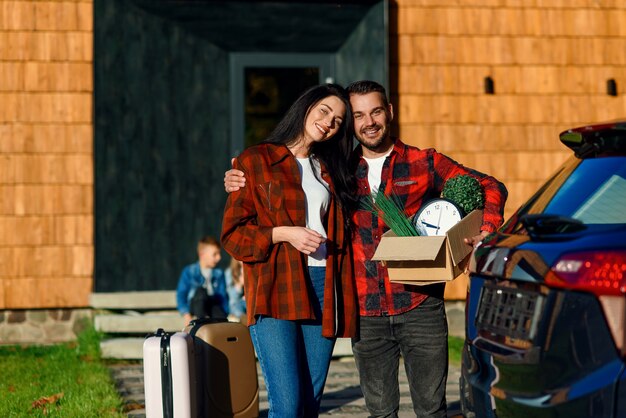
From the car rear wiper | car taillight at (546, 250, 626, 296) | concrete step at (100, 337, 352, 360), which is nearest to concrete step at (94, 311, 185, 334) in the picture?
concrete step at (100, 337, 352, 360)

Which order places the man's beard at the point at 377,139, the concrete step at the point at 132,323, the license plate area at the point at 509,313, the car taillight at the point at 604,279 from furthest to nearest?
the concrete step at the point at 132,323, the man's beard at the point at 377,139, the license plate area at the point at 509,313, the car taillight at the point at 604,279

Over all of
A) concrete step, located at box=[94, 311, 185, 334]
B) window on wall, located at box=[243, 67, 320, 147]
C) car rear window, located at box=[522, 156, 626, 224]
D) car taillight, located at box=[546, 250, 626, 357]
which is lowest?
concrete step, located at box=[94, 311, 185, 334]

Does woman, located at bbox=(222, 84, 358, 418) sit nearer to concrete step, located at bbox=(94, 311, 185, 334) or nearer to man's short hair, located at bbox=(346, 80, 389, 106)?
man's short hair, located at bbox=(346, 80, 389, 106)

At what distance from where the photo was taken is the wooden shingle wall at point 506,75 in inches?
447

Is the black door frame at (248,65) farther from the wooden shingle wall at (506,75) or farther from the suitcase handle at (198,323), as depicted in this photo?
the suitcase handle at (198,323)

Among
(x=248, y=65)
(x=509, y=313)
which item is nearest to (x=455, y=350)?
(x=248, y=65)

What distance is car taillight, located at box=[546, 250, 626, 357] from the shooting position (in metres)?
2.91

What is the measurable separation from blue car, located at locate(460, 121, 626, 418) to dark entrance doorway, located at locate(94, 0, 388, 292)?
7475mm

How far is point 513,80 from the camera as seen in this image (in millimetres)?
11609

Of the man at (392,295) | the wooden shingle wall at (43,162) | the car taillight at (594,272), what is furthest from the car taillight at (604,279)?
the wooden shingle wall at (43,162)

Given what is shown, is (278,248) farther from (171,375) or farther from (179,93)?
(179,93)

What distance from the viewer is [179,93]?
11.1 m

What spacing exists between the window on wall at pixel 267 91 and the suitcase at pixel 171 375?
6.58 m

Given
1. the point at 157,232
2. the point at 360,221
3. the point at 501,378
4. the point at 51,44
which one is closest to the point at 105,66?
the point at 51,44
